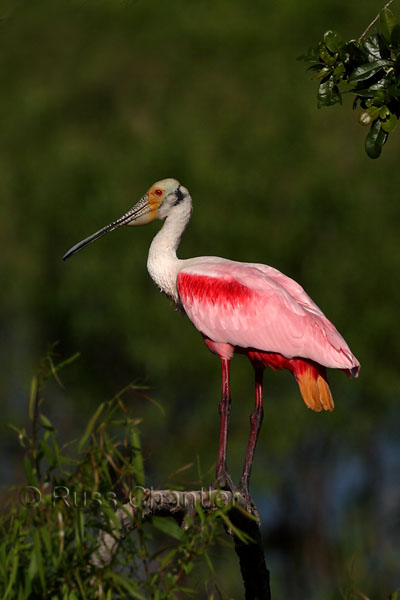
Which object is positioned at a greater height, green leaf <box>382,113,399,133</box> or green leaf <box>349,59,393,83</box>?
green leaf <box>349,59,393,83</box>

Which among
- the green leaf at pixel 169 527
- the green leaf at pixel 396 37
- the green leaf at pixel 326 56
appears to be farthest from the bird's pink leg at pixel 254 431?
the green leaf at pixel 396 37

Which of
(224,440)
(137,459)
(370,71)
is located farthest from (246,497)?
(370,71)

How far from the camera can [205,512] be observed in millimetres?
7211

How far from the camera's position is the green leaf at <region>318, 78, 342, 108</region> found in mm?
6707

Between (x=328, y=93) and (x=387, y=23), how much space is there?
437 mm

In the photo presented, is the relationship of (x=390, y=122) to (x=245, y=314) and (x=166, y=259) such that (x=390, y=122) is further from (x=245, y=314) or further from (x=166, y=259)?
(x=166, y=259)

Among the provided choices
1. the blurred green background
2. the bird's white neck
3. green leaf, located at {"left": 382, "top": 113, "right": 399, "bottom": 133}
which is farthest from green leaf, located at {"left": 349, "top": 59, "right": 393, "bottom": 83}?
the blurred green background

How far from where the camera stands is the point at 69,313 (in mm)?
24797

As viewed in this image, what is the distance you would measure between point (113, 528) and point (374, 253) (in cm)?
1887

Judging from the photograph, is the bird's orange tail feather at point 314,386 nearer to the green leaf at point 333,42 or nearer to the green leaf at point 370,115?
the green leaf at point 370,115

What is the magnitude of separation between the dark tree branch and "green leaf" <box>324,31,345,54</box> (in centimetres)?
218

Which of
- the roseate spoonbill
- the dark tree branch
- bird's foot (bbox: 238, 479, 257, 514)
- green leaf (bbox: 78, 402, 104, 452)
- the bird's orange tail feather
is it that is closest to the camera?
green leaf (bbox: 78, 402, 104, 452)

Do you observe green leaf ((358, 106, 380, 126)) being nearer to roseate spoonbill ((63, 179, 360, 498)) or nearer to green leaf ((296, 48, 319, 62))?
green leaf ((296, 48, 319, 62))

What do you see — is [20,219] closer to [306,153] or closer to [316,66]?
[306,153]
